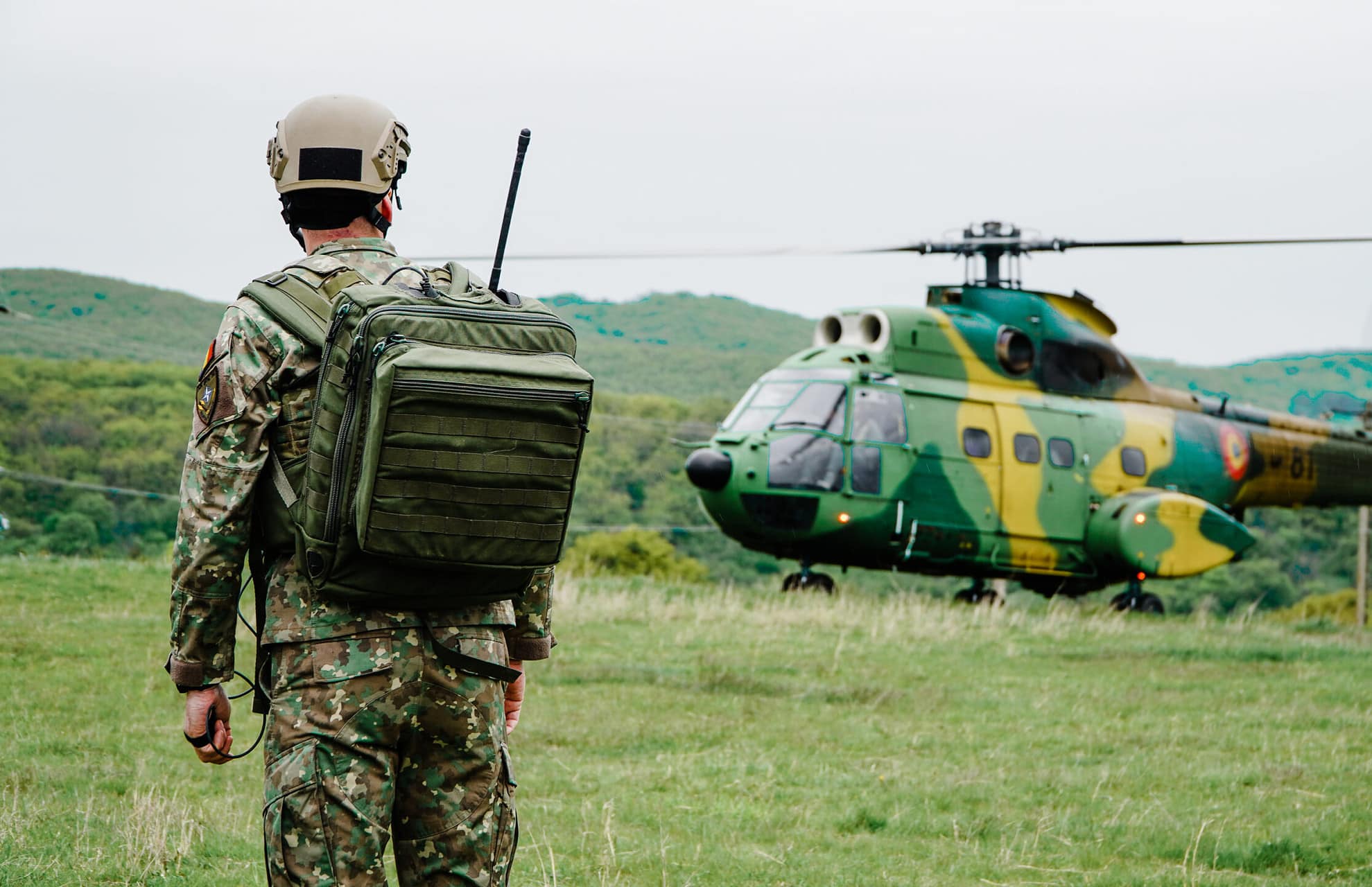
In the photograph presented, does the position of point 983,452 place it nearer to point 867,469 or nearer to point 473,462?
point 867,469

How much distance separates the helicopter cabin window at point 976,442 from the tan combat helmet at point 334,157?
11898 millimetres

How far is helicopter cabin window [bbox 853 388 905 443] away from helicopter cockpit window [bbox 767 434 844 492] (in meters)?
0.30

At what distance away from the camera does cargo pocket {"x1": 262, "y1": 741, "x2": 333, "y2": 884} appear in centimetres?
282

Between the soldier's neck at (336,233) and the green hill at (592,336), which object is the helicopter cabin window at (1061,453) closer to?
the green hill at (592,336)

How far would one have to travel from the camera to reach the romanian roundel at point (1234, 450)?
660 inches

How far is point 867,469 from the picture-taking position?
46.2ft

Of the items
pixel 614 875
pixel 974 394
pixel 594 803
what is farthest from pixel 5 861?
pixel 974 394

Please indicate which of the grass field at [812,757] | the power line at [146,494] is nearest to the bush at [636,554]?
the power line at [146,494]

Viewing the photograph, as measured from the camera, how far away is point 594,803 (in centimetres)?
612

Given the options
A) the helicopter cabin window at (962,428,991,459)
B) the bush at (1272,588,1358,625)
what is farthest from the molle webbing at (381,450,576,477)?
the bush at (1272,588,1358,625)

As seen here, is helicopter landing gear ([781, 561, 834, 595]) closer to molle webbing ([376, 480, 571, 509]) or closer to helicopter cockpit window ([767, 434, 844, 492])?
helicopter cockpit window ([767, 434, 844, 492])

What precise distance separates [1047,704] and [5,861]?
6211mm

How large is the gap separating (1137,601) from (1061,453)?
86.2 inches

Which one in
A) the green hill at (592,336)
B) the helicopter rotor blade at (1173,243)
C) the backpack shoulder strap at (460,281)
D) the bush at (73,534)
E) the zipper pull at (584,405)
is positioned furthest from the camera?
the green hill at (592,336)
